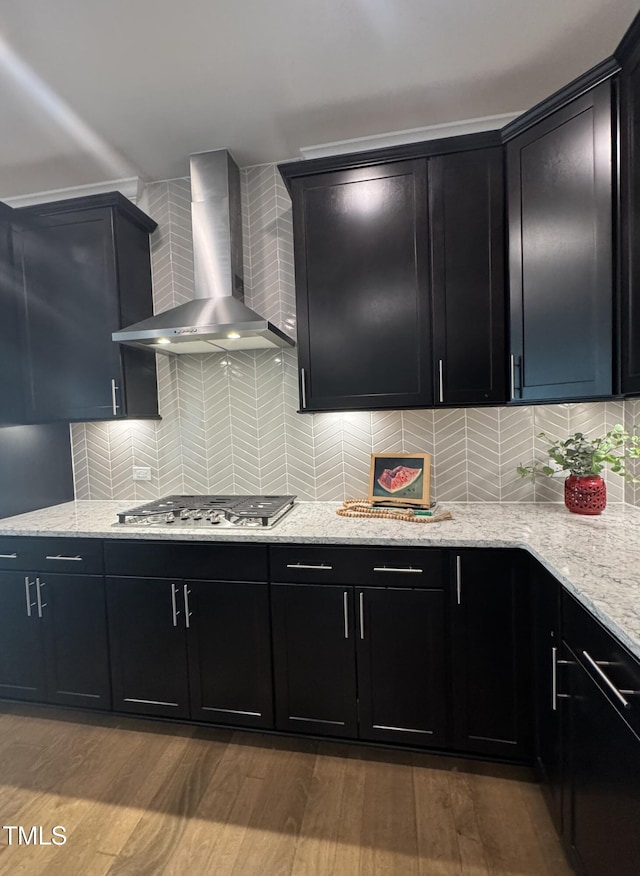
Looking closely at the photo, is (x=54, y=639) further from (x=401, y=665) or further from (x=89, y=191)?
(x=89, y=191)

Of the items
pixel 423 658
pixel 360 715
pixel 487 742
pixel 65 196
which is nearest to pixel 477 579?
pixel 423 658

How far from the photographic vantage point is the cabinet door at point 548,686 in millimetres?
1356

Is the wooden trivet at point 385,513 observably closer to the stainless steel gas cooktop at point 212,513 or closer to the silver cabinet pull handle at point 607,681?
the stainless steel gas cooktop at point 212,513

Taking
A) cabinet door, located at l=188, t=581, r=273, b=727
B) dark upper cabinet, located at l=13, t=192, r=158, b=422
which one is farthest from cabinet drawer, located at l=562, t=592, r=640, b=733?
dark upper cabinet, located at l=13, t=192, r=158, b=422

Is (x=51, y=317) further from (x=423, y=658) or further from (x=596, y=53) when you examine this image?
(x=596, y=53)

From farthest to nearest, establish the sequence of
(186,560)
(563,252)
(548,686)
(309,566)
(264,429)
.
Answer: (264,429)
(186,560)
(309,566)
(563,252)
(548,686)

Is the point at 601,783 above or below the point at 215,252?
below

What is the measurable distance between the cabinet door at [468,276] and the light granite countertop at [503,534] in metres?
0.61

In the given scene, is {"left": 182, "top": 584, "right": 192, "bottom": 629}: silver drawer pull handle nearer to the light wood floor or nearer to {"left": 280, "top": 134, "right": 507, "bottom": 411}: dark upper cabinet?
the light wood floor

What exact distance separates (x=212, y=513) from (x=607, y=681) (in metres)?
1.60

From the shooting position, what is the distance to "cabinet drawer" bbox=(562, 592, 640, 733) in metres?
0.91

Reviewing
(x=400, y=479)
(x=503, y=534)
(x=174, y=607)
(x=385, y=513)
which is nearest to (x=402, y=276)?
(x=400, y=479)

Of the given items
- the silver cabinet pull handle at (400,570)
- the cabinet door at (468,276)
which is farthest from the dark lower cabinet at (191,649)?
the cabinet door at (468,276)

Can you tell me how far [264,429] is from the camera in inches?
100
